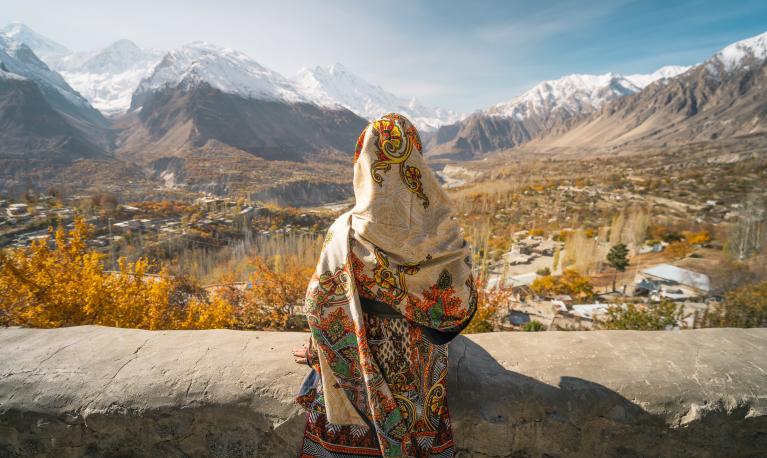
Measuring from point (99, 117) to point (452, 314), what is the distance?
20150cm

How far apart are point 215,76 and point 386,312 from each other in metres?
175

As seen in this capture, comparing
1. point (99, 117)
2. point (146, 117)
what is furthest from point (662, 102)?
point (99, 117)

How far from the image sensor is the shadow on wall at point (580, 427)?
175 centimetres

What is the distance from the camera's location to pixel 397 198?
1563mm

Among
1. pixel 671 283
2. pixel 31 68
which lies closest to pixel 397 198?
pixel 671 283

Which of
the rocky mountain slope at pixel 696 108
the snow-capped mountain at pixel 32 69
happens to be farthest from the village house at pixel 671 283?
the snow-capped mountain at pixel 32 69

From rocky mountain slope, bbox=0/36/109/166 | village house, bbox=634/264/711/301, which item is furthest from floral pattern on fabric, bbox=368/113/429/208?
rocky mountain slope, bbox=0/36/109/166

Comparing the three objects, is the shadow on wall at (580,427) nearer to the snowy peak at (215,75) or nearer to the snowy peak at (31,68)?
the snowy peak at (215,75)

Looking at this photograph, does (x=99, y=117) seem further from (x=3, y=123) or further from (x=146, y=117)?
(x=3, y=123)

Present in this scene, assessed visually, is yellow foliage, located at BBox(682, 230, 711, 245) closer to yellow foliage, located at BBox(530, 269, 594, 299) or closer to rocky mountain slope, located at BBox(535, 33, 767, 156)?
yellow foliage, located at BBox(530, 269, 594, 299)

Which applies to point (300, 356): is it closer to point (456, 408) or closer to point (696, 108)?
point (456, 408)

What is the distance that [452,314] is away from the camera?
163cm

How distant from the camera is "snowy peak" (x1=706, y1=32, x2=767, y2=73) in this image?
131 m

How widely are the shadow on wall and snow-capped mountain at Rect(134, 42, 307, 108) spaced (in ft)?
515
